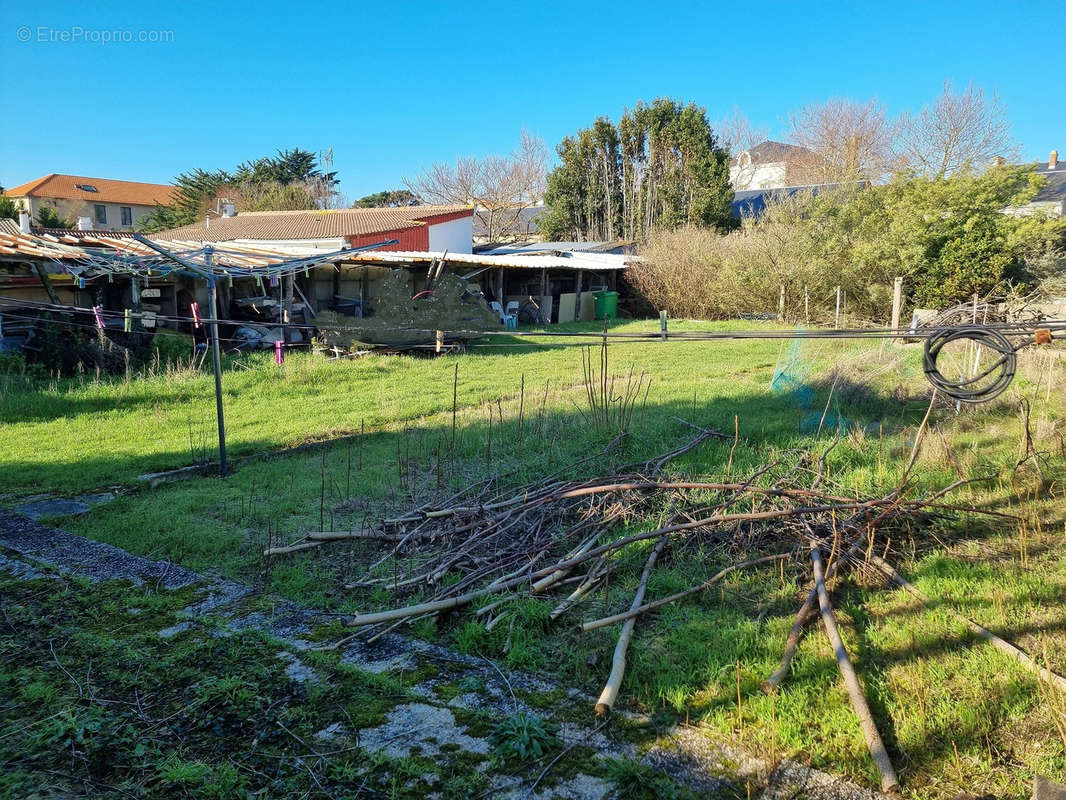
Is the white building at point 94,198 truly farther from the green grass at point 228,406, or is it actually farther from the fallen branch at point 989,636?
the fallen branch at point 989,636

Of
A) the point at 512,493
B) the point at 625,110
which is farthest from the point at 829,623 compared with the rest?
the point at 625,110

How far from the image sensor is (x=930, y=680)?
10.8ft

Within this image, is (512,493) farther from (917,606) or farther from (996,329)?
(996,329)

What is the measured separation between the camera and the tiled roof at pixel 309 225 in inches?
994

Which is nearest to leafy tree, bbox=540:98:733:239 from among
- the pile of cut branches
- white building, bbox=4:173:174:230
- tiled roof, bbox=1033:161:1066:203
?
tiled roof, bbox=1033:161:1066:203

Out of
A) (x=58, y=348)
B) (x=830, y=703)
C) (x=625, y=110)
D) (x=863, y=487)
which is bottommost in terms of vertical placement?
(x=830, y=703)

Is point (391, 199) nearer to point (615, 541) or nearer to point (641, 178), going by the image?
point (641, 178)

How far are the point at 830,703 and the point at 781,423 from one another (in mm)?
5128

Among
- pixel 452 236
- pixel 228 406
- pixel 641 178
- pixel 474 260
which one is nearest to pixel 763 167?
pixel 641 178

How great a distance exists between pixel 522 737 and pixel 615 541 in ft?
5.61

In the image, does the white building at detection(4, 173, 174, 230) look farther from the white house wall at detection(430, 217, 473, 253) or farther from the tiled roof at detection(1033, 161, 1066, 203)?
the tiled roof at detection(1033, 161, 1066, 203)

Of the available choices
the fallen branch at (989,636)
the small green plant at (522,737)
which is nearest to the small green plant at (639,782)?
the small green plant at (522,737)

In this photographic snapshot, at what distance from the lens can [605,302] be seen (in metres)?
26.1

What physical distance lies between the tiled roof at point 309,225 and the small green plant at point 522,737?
22620mm
